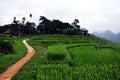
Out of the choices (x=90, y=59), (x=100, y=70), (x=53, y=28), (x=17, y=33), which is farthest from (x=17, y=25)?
(x=100, y=70)

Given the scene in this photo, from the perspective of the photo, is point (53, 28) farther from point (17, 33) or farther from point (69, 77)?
point (69, 77)

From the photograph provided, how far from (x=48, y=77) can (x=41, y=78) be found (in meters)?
0.65

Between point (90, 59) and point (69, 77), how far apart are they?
11.4 m

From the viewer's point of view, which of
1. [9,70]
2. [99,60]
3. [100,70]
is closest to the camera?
[100,70]

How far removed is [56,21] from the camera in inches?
3669

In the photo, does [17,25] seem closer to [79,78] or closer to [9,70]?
[9,70]

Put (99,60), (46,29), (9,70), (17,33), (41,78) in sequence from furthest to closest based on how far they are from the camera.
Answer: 1. (46,29)
2. (17,33)
3. (99,60)
4. (9,70)
5. (41,78)

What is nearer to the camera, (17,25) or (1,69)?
(1,69)

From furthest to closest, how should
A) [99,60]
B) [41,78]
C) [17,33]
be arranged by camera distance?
[17,33]
[99,60]
[41,78]

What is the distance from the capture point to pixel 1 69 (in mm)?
21969

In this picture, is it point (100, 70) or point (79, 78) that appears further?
point (100, 70)

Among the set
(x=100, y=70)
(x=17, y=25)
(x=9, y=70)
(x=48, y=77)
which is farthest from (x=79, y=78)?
(x=17, y=25)

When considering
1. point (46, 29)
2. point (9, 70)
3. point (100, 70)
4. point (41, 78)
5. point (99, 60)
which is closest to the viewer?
point (41, 78)

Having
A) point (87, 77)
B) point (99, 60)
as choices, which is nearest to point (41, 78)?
point (87, 77)
